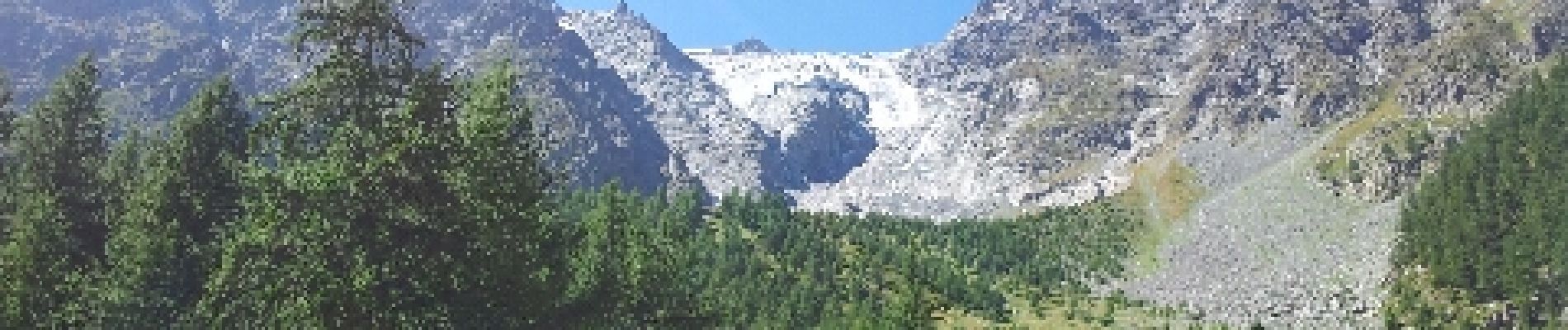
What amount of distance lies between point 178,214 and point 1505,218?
9032 centimetres

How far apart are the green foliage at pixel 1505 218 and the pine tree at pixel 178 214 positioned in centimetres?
7792

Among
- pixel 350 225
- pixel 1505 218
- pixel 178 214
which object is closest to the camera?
pixel 350 225

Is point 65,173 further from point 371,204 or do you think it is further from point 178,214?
point 371,204

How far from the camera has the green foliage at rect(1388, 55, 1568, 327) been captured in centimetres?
8112

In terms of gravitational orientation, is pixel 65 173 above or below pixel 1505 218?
Answer: below

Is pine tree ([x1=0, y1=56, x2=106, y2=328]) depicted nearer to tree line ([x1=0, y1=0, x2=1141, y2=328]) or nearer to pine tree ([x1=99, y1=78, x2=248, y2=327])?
tree line ([x1=0, y1=0, x2=1141, y2=328])

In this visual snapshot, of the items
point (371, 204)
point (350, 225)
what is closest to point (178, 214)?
point (371, 204)

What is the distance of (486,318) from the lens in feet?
87.9

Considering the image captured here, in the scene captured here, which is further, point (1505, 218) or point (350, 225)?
point (1505, 218)

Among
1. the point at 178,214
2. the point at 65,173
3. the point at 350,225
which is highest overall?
the point at 65,173

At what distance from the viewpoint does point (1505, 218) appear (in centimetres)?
9100

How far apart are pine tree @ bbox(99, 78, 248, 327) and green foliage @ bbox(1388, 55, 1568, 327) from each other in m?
77.9

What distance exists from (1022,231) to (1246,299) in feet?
133

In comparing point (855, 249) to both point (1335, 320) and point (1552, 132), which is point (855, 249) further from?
point (1552, 132)
